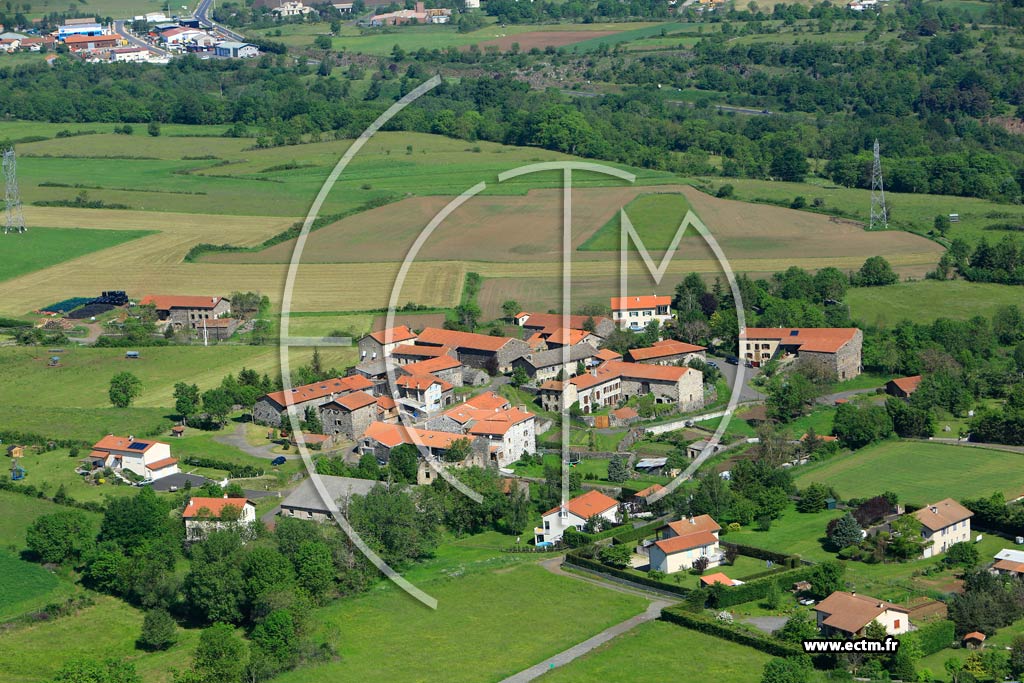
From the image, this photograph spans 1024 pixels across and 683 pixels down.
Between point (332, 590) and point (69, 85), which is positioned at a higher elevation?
point (69, 85)

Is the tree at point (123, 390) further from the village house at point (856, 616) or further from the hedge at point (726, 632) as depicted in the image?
the village house at point (856, 616)

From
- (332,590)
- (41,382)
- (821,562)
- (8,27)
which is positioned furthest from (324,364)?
(8,27)

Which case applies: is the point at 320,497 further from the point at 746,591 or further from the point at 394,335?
A: the point at 394,335

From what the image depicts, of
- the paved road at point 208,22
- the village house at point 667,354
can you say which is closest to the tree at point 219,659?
the village house at point 667,354

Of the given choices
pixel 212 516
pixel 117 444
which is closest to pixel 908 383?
pixel 212 516

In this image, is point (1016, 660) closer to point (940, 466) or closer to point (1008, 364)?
point (940, 466)

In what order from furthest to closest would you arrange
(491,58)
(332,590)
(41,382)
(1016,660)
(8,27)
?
1. (8,27)
2. (491,58)
3. (41,382)
4. (332,590)
5. (1016,660)

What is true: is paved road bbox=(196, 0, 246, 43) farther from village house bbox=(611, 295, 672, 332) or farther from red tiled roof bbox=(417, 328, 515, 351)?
red tiled roof bbox=(417, 328, 515, 351)
